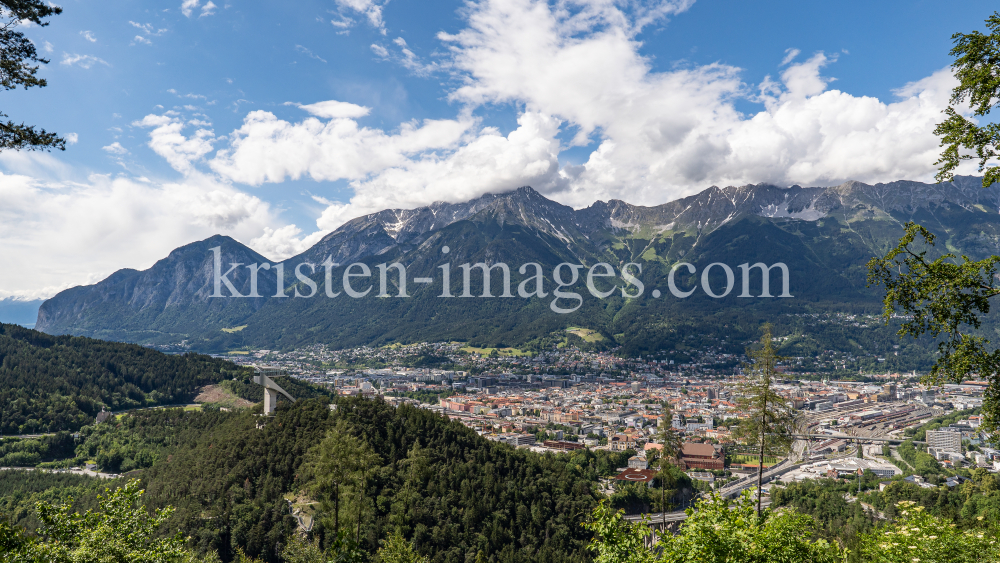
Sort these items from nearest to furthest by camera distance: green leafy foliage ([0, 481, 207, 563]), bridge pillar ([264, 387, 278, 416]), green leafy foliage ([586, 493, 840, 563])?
green leafy foliage ([586, 493, 840, 563]) < green leafy foliage ([0, 481, 207, 563]) < bridge pillar ([264, 387, 278, 416])

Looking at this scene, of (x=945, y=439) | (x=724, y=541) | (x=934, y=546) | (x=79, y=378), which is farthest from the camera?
(x=79, y=378)

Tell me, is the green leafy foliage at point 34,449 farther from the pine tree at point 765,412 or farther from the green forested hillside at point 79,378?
the pine tree at point 765,412

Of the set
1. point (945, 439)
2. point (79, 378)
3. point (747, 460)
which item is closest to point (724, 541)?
point (747, 460)

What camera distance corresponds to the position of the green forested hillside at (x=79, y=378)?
57656 millimetres

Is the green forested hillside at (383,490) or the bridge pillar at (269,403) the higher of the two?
the bridge pillar at (269,403)

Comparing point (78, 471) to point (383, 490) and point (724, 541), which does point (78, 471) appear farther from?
point (724, 541)

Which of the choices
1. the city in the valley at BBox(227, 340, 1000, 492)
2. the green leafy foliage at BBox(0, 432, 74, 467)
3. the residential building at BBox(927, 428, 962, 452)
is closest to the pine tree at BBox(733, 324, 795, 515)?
the city in the valley at BBox(227, 340, 1000, 492)

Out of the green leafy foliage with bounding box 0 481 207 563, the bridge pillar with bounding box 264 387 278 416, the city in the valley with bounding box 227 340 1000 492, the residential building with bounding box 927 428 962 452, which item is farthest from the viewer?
the residential building with bounding box 927 428 962 452

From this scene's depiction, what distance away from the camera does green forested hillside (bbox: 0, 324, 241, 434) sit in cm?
5766

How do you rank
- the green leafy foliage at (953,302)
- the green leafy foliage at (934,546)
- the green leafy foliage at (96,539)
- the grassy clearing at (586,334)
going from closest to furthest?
1. the green leafy foliage at (953,302)
2. the green leafy foliage at (934,546)
3. the green leafy foliage at (96,539)
4. the grassy clearing at (586,334)

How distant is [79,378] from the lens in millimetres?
68438

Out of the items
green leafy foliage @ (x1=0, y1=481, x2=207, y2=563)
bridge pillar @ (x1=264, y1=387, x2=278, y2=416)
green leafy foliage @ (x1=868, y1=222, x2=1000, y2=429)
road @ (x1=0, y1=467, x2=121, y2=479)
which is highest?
green leafy foliage @ (x1=868, y1=222, x2=1000, y2=429)

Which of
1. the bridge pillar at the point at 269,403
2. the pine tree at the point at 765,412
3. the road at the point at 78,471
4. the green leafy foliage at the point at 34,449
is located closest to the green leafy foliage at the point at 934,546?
the pine tree at the point at 765,412

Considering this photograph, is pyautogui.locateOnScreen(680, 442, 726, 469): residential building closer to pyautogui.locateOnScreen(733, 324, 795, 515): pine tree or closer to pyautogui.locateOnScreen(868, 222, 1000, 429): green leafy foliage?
pyautogui.locateOnScreen(733, 324, 795, 515): pine tree
